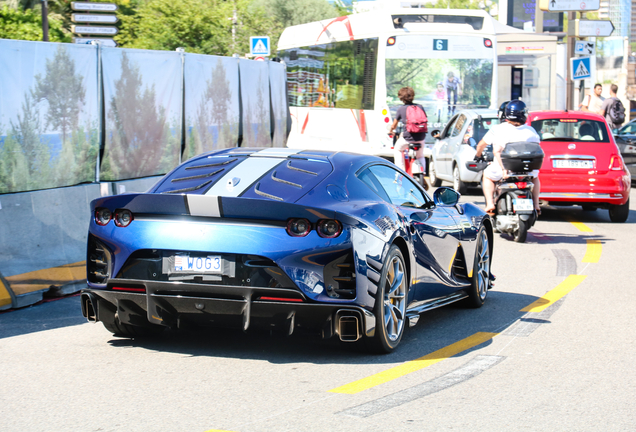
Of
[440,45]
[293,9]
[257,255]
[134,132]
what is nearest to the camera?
[257,255]

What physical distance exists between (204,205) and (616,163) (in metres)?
10.2

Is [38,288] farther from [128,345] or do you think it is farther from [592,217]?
[592,217]

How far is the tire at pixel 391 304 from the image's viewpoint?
5.57 metres

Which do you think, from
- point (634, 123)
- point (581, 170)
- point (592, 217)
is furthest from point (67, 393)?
point (634, 123)

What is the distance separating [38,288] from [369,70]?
1483 centimetres

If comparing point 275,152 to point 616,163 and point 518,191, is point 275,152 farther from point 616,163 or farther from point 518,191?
point 616,163

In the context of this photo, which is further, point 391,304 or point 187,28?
point 187,28

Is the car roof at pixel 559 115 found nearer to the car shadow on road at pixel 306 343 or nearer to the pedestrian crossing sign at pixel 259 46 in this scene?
the car shadow on road at pixel 306 343

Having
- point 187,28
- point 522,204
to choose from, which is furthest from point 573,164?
point 187,28

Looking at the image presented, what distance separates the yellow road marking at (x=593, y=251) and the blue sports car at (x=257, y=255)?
5.16 meters

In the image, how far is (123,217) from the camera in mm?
5551

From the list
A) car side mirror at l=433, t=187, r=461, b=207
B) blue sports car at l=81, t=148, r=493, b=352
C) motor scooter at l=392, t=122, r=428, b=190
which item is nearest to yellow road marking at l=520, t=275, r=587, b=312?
car side mirror at l=433, t=187, r=461, b=207

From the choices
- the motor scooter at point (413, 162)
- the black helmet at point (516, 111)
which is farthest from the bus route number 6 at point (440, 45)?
the black helmet at point (516, 111)

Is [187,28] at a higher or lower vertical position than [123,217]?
higher
